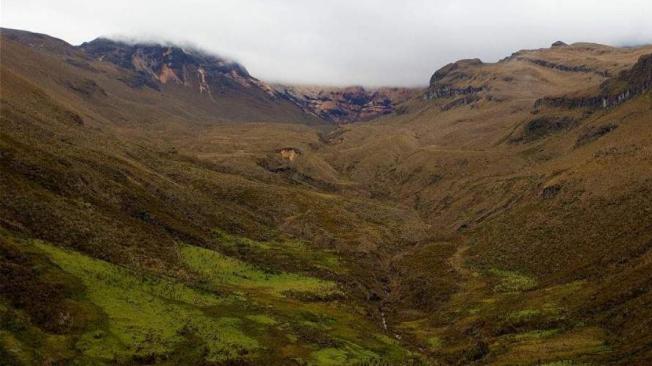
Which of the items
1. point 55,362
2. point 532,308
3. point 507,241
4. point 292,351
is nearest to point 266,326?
point 292,351

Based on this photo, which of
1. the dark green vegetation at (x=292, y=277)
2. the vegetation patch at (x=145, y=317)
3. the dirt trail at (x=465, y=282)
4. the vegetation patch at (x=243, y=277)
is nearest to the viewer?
the vegetation patch at (x=145, y=317)

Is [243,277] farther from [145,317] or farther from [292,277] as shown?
[145,317]

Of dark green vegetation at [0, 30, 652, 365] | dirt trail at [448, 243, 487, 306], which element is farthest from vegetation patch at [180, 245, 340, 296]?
dirt trail at [448, 243, 487, 306]

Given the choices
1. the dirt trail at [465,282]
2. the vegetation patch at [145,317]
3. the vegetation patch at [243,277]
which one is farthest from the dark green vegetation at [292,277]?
the dirt trail at [465,282]

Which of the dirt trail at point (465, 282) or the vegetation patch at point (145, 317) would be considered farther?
the dirt trail at point (465, 282)

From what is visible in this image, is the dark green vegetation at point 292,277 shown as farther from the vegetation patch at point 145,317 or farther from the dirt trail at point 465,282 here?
the dirt trail at point 465,282

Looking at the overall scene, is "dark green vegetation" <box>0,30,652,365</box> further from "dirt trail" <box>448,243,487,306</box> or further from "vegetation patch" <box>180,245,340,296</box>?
"dirt trail" <box>448,243,487,306</box>

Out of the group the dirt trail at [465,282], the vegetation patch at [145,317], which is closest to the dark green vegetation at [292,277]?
the vegetation patch at [145,317]

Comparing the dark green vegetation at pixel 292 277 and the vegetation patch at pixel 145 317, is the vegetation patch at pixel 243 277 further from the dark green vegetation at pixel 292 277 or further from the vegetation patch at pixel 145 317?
the vegetation patch at pixel 145 317

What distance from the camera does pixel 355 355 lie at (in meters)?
71.8

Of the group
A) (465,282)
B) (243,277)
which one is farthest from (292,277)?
(465,282)

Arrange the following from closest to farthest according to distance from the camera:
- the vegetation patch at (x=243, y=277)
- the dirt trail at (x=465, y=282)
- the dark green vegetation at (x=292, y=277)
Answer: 1. the dark green vegetation at (x=292, y=277)
2. the vegetation patch at (x=243, y=277)
3. the dirt trail at (x=465, y=282)

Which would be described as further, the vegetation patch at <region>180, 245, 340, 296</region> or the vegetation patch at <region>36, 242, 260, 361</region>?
the vegetation patch at <region>180, 245, 340, 296</region>

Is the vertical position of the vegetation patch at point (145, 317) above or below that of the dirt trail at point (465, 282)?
above
